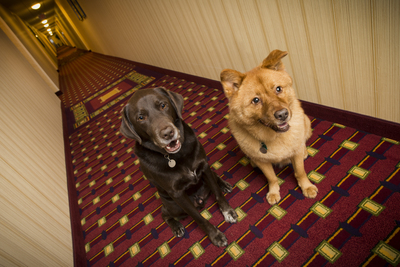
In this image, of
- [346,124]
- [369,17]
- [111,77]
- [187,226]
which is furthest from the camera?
[111,77]

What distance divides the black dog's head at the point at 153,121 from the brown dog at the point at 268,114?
54 cm

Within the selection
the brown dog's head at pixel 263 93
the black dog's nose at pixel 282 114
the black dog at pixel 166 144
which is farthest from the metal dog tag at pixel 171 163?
the black dog's nose at pixel 282 114

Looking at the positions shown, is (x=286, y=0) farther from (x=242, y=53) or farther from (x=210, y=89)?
(x=210, y=89)

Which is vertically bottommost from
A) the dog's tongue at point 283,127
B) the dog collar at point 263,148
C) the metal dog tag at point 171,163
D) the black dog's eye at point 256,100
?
the dog collar at point 263,148

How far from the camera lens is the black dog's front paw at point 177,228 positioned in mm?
2152

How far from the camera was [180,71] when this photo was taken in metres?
5.17

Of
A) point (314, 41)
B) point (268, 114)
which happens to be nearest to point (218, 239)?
point (268, 114)

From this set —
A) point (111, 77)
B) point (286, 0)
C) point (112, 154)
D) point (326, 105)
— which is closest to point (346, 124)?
point (326, 105)

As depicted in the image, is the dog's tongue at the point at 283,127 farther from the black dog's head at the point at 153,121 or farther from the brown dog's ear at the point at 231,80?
the black dog's head at the point at 153,121

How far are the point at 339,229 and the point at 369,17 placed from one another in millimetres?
1704

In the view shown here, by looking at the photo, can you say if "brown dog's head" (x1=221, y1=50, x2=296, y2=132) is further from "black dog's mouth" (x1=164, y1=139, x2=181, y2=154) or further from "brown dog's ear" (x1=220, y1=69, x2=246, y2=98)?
"black dog's mouth" (x1=164, y1=139, x2=181, y2=154)

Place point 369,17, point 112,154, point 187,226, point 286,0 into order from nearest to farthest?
1. point 369,17
2. point 286,0
3. point 187,226
4. point 112,154

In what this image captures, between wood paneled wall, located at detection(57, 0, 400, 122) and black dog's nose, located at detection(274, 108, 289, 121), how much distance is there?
102 cm

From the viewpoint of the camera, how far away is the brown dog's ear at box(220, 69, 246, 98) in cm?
167
